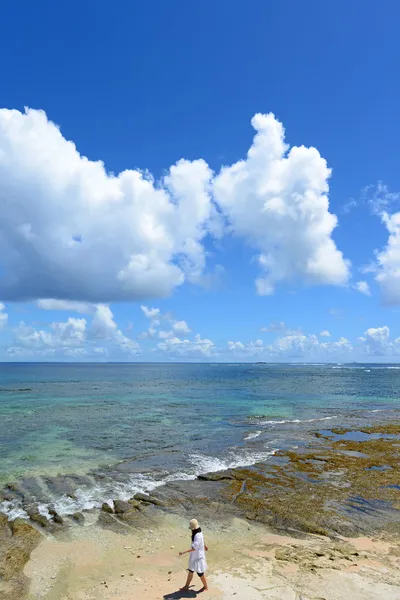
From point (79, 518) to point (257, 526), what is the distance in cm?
798

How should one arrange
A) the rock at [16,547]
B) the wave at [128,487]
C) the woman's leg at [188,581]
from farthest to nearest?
the wave at [128,487] → the rock at [16,547] → the woman's leg at [188,581]

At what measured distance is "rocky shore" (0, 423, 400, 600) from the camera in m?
13.3

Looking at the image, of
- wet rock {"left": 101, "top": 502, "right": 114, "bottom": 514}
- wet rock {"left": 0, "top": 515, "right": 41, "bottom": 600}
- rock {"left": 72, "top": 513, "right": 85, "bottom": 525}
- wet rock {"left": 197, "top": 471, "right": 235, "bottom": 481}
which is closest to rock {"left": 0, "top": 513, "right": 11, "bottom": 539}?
wet rock {"left": 0, "top": 515, "right": 41, "bottom": 600}

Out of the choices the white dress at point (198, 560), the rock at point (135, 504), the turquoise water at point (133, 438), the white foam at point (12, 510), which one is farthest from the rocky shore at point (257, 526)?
the turquoise water at point (133, 438)

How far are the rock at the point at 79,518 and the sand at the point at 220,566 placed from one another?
58 cm

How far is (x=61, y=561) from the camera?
14.3 meters

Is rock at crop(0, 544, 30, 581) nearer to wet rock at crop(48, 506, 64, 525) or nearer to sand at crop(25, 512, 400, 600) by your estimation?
sand at crop(25, 512, 400, 600)

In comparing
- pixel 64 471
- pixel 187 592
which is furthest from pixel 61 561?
pixel 64 471

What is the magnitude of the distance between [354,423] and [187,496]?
29.7 m

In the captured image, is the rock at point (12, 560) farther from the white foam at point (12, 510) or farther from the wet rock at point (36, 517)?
the white foam at point (12, 510)

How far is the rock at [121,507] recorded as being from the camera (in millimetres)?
18906

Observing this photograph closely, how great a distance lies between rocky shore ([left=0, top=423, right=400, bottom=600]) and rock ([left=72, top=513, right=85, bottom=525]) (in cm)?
10

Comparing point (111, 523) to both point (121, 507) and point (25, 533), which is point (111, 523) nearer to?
point (121, 507)

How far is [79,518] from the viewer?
18125 millimetres
